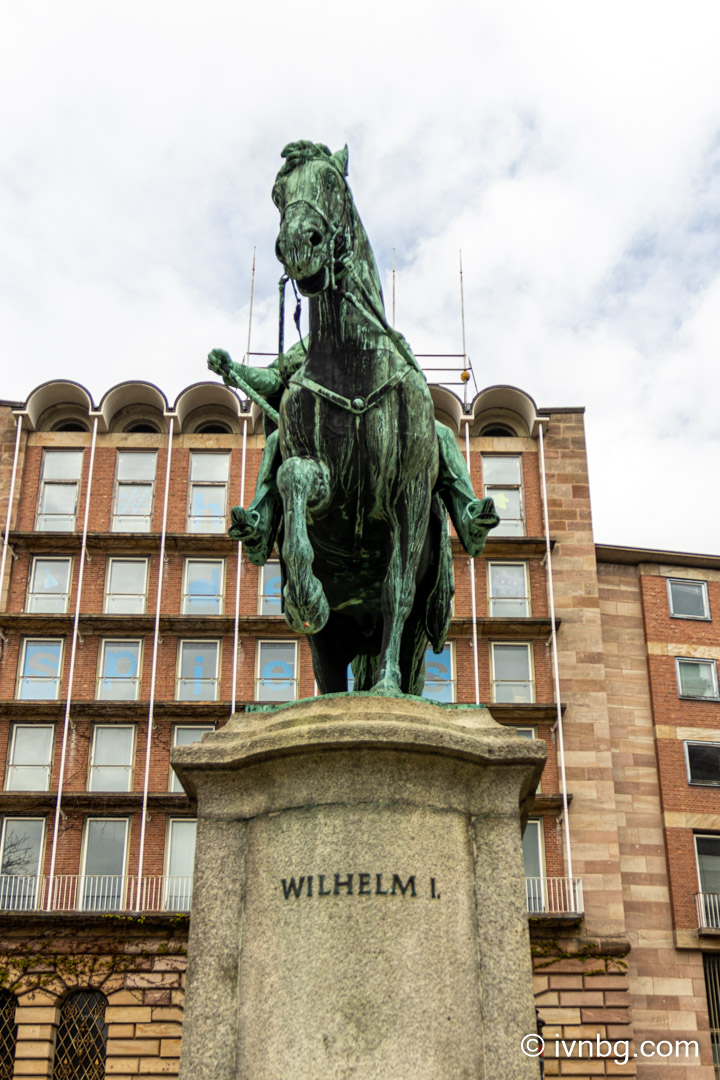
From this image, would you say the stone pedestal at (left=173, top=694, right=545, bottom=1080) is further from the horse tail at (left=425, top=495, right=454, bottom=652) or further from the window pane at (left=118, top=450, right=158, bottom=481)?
the window pane at (left=118, top=450, right=158, bottom=481)

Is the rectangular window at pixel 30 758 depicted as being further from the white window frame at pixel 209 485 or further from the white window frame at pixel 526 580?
the white window frame at pixel 526 580

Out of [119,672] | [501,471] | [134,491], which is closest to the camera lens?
[119,672]

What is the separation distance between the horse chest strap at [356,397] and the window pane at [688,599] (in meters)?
35.2

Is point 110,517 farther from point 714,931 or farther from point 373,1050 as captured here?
point 373,1050

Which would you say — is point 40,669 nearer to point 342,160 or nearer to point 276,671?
point 276,671

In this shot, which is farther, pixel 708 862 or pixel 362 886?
pixel 708 862

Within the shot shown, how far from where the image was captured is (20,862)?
3619 cm

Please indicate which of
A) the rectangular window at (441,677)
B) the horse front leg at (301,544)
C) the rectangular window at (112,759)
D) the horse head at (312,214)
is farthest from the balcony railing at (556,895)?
the horse head at (312,214)

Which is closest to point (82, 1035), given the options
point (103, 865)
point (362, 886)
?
point (103, 865)

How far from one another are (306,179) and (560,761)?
3154 centimetres

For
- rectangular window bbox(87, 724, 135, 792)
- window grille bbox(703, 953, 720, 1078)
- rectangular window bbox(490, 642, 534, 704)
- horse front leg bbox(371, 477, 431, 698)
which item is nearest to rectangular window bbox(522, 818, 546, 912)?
rectangular window bbox(490, 642, 534, 704)

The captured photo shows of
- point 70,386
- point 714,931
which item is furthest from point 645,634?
point 70,386

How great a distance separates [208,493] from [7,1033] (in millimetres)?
16939

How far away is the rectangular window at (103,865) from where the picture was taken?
1394 inches
